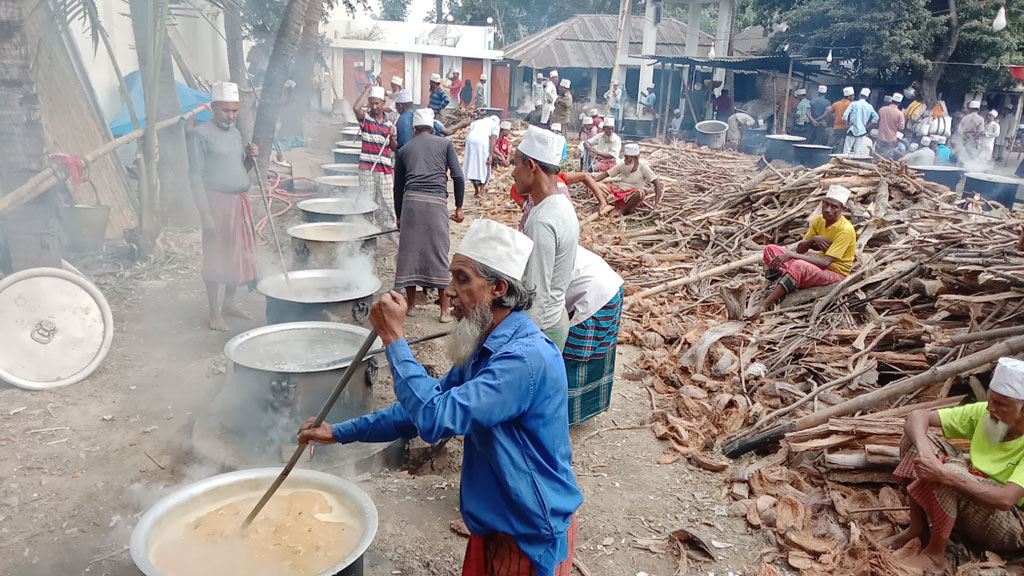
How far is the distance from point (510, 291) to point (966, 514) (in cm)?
325

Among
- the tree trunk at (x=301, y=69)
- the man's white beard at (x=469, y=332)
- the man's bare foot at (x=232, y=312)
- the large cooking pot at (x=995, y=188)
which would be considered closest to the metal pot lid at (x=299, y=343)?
the man's white beard at (x=469, y=332)

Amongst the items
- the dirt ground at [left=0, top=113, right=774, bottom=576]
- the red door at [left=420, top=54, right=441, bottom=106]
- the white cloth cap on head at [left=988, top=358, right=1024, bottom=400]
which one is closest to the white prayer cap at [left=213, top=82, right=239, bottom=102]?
the dirt ground at [left=0, top=113, right=774, bottom=576]

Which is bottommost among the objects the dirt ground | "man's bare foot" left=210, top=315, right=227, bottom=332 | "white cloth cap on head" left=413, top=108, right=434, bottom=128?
the dirt ground

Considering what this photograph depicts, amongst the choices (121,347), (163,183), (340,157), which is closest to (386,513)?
(121,347)

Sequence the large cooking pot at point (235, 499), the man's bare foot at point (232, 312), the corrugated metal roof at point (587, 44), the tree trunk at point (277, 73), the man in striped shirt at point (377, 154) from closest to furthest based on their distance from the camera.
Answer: the large cooking pot at point (235, 499) → the man's bare foot at point (232, 312) → the tree trunk at point (277, 73) → the man in striped shirt at point (377, 154) → the corrugated metal roof at point (587, 44)

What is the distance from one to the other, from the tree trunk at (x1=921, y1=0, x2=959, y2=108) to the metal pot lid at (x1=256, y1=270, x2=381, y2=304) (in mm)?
22395

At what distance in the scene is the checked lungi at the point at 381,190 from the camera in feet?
34.4

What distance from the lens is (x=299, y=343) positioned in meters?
4.79

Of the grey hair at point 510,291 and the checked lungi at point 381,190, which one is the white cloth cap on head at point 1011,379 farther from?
the checked lungi at point 381,190

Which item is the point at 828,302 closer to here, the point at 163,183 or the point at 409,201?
the point at 409,201

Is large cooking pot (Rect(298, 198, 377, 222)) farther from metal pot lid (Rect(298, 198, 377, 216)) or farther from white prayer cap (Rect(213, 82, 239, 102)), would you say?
white prayer cap (Rect(213, 82, 239, 102))

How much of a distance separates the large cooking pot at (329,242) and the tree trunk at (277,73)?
9.24 feet

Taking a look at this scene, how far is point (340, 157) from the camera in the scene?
1370cm

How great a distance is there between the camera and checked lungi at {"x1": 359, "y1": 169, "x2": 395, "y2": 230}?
1050 cm
